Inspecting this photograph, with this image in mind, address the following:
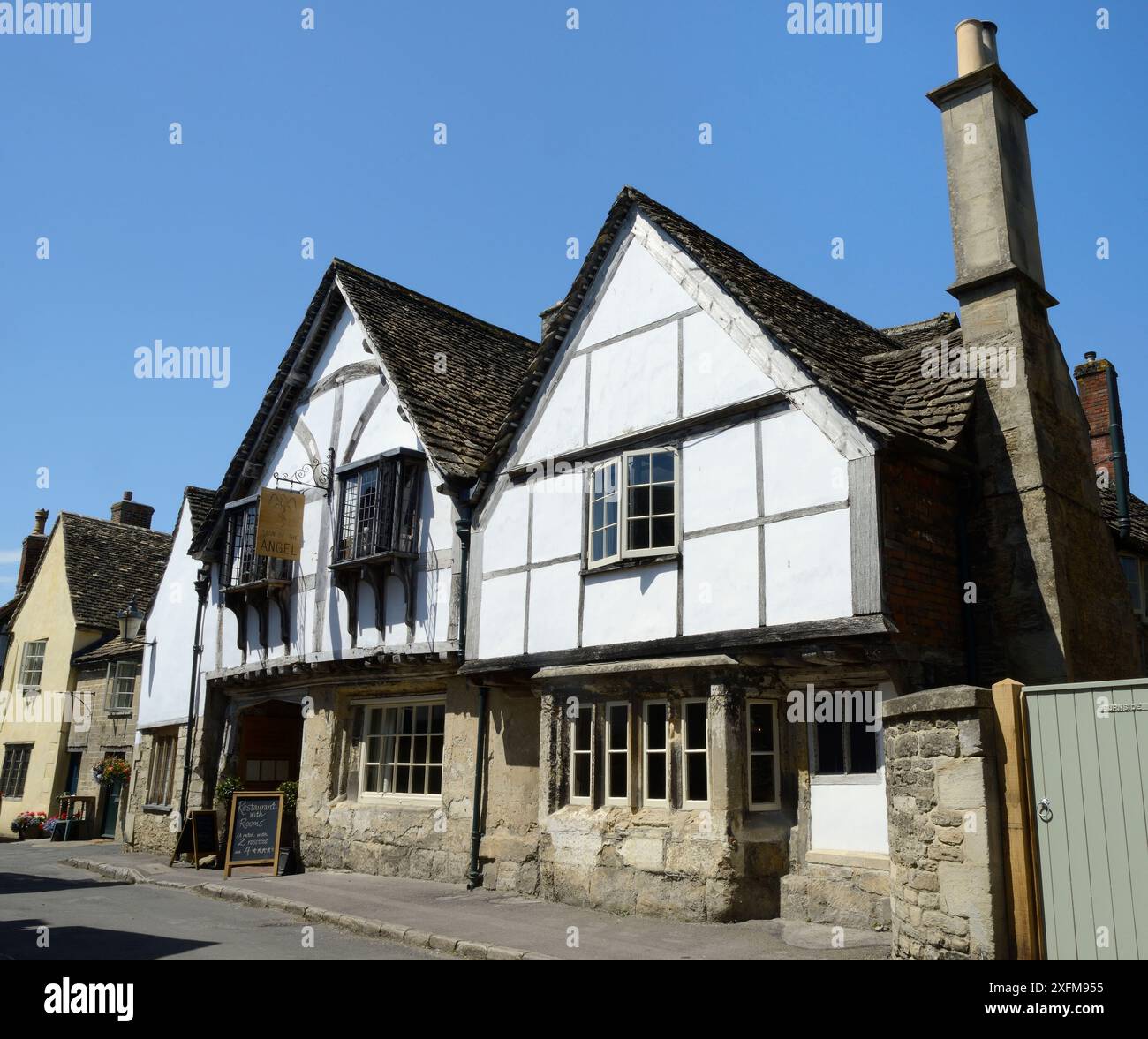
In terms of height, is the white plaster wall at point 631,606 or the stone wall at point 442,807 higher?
the white plaster wall at point 631,606

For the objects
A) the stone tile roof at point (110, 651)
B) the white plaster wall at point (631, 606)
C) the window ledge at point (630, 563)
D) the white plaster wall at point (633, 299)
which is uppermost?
the white plaster wall at point (633, 299)

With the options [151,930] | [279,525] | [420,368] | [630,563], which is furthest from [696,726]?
[279,525]

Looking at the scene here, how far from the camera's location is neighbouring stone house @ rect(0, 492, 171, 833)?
78.3 feet

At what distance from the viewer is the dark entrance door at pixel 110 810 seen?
2278 cm

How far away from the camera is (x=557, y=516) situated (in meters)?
11.8

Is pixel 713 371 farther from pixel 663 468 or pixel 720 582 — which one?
pixel 720 582

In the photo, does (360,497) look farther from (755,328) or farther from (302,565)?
(755,328)

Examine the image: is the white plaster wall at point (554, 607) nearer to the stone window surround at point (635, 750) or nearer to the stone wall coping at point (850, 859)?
the stone window surround at point (635, 750)

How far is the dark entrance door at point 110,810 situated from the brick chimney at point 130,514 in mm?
10307

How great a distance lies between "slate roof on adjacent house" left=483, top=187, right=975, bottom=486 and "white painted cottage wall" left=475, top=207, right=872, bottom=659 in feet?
0.54

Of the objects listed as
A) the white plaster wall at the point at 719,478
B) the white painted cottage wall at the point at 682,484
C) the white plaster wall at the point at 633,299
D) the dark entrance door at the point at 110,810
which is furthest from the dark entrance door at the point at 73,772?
the white plaster wall at the point at 719,478

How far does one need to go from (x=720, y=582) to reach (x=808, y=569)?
3.37 ft
